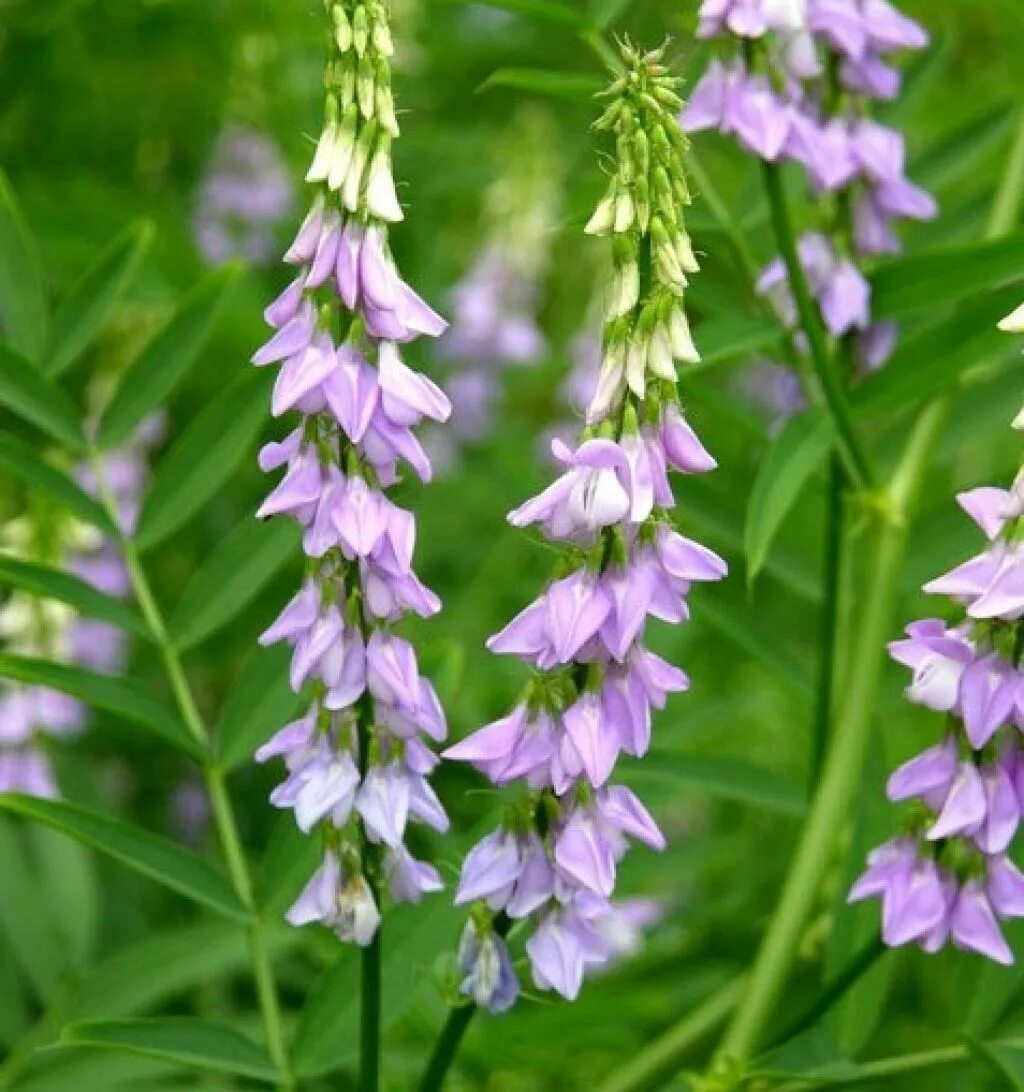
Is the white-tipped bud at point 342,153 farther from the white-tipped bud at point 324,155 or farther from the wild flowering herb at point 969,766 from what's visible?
the wild flowering herb at point 969,766

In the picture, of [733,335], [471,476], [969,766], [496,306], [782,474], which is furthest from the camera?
[496,306]

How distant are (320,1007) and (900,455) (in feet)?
2.41

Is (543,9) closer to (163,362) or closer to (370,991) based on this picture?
(163,362)

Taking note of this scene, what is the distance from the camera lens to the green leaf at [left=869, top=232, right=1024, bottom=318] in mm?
1484

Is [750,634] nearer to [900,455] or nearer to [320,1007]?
[900,455]

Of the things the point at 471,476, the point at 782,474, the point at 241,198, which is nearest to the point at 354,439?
the point at 782,474

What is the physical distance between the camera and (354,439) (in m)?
1.06

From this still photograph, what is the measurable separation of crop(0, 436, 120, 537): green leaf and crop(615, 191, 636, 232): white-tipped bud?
58 cm

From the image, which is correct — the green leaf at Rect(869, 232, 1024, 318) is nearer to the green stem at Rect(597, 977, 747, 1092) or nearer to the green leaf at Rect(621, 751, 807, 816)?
the green leaf at Rect(621, 751, 807, 816)

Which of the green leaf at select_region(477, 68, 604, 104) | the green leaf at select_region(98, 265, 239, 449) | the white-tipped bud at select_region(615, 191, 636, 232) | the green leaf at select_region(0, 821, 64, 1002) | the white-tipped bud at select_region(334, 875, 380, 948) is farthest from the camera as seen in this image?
the green leaf at select_region(0, 821, 64, 1002)

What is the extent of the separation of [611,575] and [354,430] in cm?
14

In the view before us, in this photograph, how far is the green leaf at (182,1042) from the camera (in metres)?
1.28

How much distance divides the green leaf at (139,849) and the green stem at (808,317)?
55 centimetres

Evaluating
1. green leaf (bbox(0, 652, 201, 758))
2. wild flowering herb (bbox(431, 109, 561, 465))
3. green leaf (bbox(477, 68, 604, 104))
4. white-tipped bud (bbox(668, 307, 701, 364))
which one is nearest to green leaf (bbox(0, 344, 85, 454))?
green leaf (bbox(0, 652, 201, 758))
